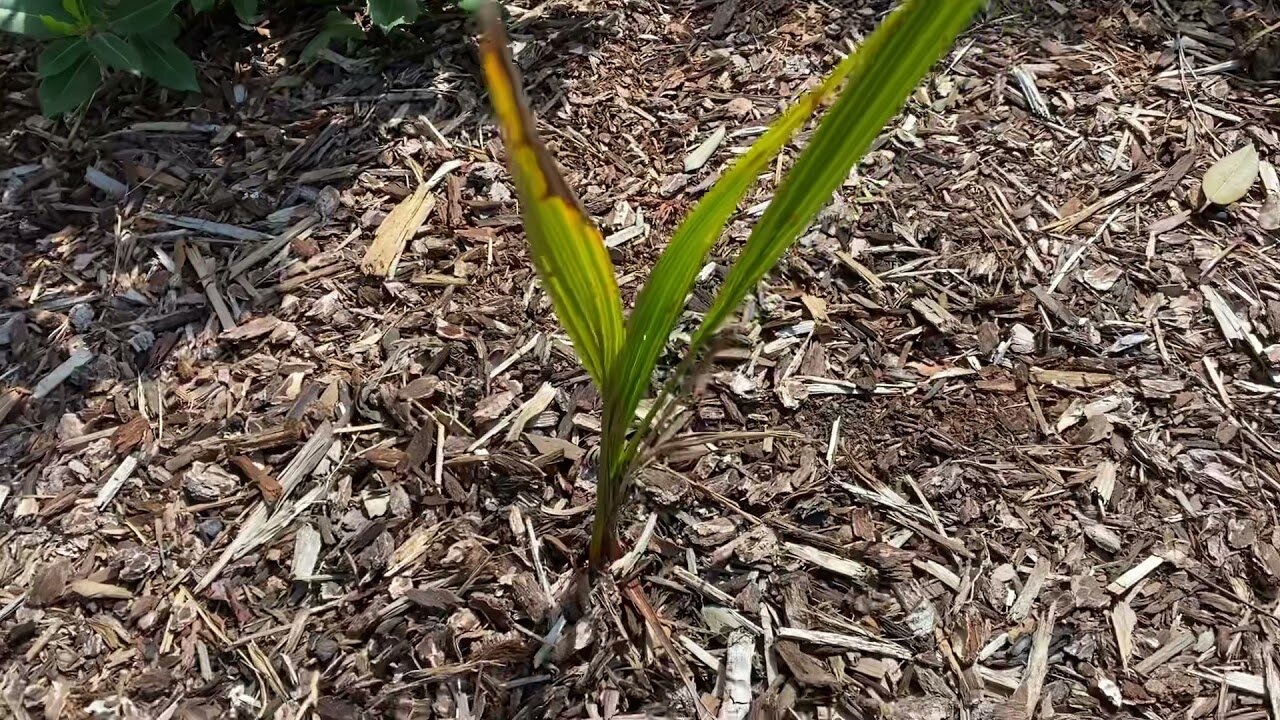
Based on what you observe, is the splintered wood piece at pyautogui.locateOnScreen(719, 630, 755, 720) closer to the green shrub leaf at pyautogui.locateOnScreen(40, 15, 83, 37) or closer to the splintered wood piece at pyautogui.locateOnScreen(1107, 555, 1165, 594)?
the splintered wood piece at pyautogui.locateOnScreen(1107, 555, 1165, 594)

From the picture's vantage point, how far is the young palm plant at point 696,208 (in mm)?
597

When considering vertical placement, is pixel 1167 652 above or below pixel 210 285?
below

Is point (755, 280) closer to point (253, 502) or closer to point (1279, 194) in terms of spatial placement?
point (253, 502)

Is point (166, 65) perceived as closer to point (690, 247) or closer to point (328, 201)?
point (328, 201)

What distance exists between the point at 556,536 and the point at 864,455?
50 cm

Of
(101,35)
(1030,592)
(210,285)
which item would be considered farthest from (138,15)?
(1030,592)

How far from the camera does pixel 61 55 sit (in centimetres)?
153

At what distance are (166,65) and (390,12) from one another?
0.43 meters

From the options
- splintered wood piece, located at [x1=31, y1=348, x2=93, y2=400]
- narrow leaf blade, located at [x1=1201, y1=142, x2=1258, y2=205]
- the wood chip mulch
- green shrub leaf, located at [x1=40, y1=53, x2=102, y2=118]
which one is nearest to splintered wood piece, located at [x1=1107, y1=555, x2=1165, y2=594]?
the wood chip mulch

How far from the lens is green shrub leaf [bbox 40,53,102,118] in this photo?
1552mm

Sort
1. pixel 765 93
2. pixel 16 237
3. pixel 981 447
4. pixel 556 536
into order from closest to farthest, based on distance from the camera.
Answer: pixel 556 536
pixel 981 447
pixel 16 237
pixel 765 93

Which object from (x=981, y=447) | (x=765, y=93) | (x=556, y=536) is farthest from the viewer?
(x=765, y=93)

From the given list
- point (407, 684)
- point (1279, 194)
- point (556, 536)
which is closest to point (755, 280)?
point (556, 536)

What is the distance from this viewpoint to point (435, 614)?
1.19 metres
